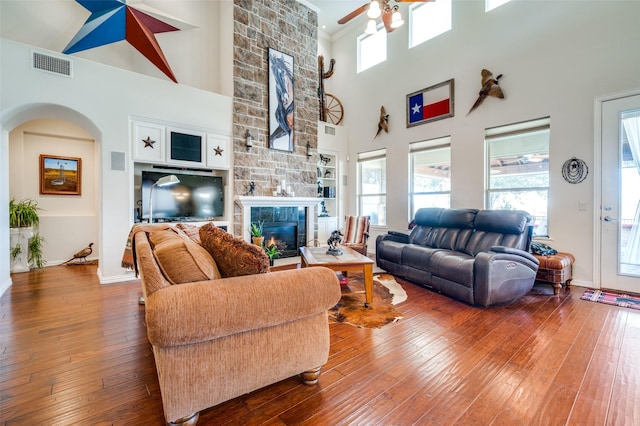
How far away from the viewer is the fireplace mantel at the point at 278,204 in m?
5.17

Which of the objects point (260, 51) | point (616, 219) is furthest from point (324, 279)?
point (260, 51)

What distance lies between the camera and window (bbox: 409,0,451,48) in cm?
536

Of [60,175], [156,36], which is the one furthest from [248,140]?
[60,175]

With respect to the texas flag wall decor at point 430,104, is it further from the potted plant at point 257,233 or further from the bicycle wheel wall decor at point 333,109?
the potted plant at point 257,233

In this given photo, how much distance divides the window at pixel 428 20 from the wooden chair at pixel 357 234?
3.78 meters

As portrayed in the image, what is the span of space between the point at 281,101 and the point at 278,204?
82.2 inches

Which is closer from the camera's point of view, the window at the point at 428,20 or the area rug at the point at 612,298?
the area rug at the point at 612,298

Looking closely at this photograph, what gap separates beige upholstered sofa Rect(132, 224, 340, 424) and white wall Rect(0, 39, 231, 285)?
3185mm

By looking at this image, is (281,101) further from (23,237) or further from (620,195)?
(620,195)

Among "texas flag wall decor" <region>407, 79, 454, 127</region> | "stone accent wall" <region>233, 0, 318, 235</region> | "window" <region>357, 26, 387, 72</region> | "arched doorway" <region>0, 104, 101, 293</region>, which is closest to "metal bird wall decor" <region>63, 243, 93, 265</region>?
"arched doorway" <region>0, 104, 101, 293</region>

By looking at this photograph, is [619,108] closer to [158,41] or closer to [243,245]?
[243,245]

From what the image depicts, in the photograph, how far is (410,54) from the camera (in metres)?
5.79

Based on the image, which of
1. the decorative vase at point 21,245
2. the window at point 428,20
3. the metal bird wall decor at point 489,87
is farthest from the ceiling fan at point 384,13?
the decorative vase at point 21,245

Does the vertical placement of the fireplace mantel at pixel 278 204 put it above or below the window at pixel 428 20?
below
